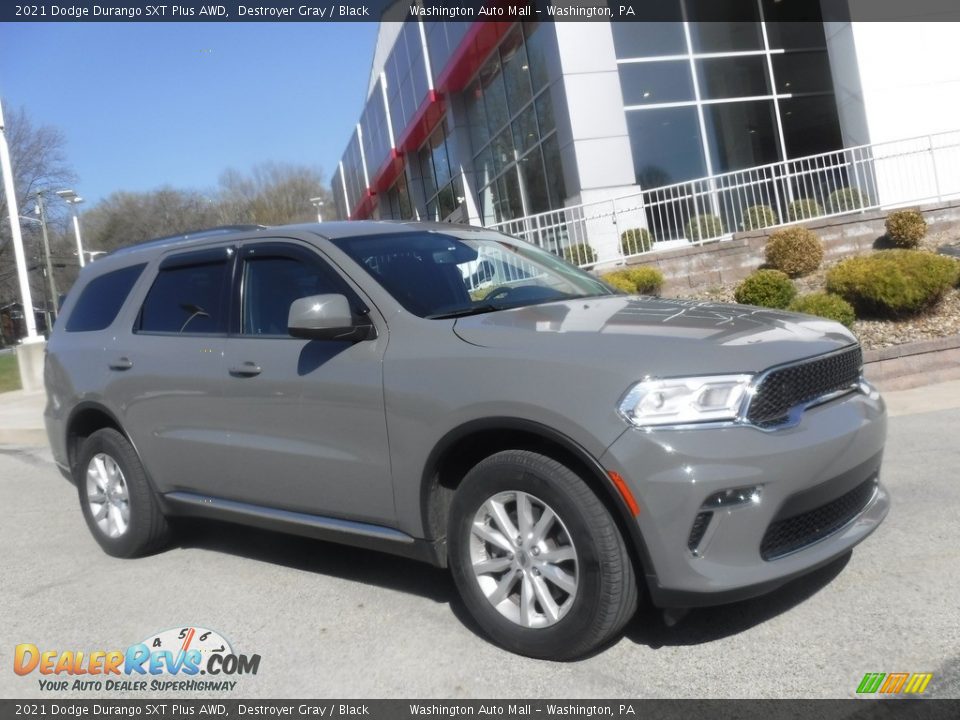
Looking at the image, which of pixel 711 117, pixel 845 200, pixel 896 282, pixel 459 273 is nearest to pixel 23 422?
pixel 459 273

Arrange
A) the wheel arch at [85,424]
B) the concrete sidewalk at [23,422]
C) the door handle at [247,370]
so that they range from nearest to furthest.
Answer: the door handle at [247,370] < the wheel arch at [85,424] < the concrete sidewalk at [23,422]

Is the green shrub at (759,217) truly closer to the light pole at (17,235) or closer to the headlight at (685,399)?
the headlight at (685,399)

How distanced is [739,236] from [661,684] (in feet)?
35.8

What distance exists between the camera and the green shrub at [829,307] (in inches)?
368

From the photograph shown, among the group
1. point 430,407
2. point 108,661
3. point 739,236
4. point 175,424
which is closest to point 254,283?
point 175,424

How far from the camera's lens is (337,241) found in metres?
4.51

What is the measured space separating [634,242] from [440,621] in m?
11.2

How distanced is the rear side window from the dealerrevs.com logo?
215 cm

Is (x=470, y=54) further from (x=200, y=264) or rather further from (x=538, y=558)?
(x=538, y=558)

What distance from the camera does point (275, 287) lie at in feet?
15.3

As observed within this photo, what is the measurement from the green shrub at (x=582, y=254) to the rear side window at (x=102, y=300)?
31.4ft

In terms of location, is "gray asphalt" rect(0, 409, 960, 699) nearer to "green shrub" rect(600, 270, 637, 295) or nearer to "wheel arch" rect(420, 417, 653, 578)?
"wheel arch" rect(420, 417, 653, 578)

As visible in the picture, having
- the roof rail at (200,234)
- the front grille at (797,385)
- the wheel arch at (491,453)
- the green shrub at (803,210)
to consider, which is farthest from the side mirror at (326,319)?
the green shrub at (803,210)

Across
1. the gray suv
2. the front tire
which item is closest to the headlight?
the gray suv
